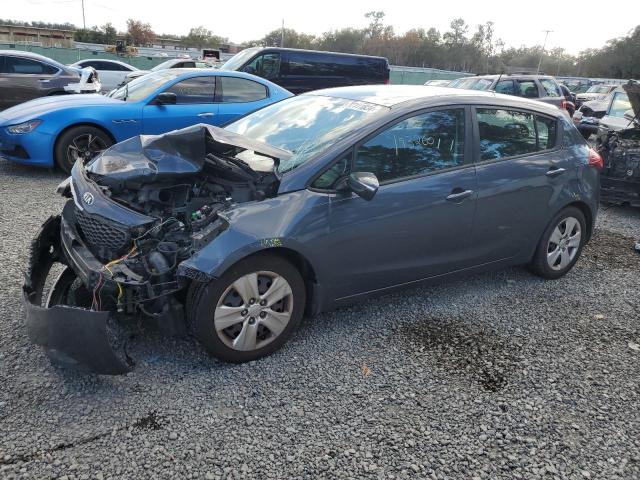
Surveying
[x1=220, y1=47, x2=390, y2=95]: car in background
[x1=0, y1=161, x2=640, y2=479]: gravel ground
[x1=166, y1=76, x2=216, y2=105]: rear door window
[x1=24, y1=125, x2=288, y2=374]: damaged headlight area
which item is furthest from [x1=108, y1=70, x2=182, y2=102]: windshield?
[x1=24, y1=125, x2=288, y2=374]: damaged headlight area

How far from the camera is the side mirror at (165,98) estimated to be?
23.4 ft

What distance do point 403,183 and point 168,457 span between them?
2.18m

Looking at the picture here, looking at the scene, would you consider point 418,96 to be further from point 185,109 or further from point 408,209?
point 185,109

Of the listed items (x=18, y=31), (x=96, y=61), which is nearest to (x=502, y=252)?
(x=96, y=61)

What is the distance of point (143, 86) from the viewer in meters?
7.60

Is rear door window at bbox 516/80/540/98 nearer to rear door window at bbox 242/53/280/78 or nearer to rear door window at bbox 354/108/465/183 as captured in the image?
rear door window at bbox 242/53/280/78

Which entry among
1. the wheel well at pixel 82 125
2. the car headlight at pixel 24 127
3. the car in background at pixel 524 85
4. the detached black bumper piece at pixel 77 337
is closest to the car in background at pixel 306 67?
the car in background at pixel 524 85

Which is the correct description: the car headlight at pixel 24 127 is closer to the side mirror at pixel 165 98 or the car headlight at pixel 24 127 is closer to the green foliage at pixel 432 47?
the side mirror at pixel 165 98

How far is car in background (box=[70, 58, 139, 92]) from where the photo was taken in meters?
17.3

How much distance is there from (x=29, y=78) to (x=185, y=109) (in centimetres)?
596

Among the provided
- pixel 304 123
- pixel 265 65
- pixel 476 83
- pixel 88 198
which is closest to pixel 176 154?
pixel 88 198

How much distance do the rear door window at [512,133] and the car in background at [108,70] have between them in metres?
15.6

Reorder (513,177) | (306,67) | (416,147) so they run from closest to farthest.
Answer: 1. (416,147)
2. (513,177)
3. (306,67)

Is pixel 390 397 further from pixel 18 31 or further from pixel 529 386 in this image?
pixel 18 31
